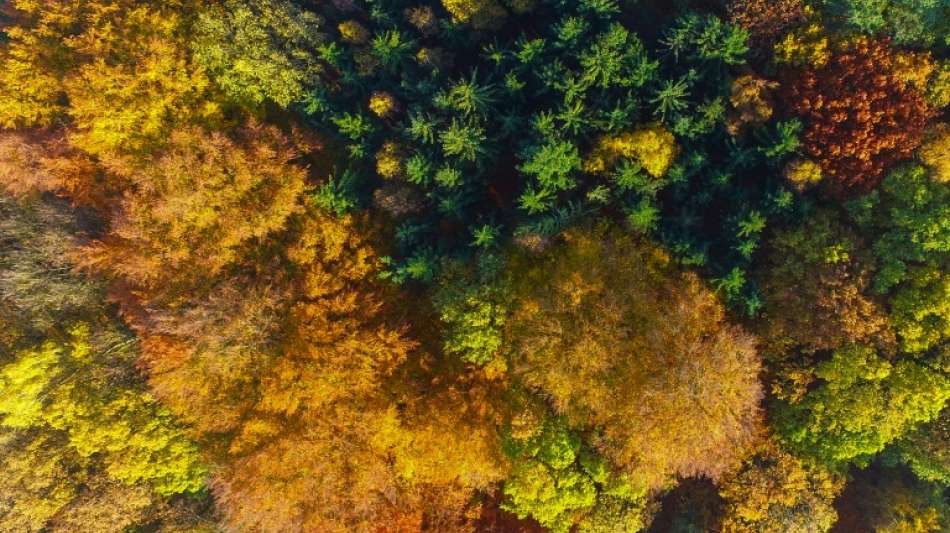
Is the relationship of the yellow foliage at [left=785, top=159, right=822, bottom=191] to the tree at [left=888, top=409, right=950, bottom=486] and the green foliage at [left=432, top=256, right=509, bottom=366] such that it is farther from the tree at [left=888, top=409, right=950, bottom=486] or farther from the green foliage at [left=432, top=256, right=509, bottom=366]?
the green foliage at [left=432, top=256, right=509, bottom=366]

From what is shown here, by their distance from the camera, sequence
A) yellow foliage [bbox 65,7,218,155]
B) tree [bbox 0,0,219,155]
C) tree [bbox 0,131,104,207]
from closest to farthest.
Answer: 1. yellow foliage [bbox 65,7,218,155]
2. tree [bbox 0,0,219,155]
3. tree [bbox 0,131,104,207]

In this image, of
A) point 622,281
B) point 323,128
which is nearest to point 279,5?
point 323,128

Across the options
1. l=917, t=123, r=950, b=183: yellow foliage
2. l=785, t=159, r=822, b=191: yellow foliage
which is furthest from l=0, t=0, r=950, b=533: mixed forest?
l=785, t=159, r=822, b=191: yellow foliage

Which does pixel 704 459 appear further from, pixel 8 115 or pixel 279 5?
pixel 8 115

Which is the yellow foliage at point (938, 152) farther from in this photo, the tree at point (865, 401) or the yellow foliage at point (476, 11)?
the yellow foliage at point (476, 11)

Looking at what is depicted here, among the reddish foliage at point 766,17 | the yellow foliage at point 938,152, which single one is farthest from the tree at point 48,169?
the yellow foliage at point 938,152

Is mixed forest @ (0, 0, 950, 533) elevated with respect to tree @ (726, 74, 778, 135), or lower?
lower

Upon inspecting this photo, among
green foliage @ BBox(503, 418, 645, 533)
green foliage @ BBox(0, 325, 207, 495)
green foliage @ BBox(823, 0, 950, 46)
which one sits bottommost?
green foliage @ BBox(0, 325, 207, 495)
